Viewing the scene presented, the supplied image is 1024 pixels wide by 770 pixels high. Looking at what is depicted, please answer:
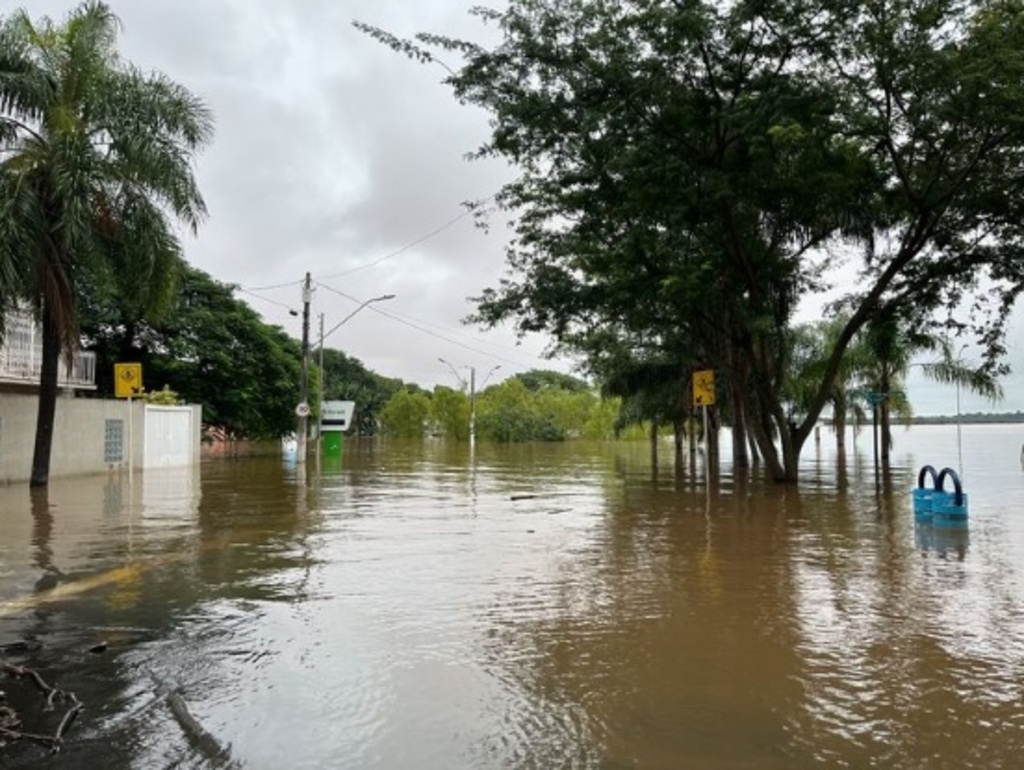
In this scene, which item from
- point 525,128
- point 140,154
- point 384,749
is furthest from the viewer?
point 525,128

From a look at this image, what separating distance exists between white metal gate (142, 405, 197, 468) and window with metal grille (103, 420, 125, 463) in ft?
3.35

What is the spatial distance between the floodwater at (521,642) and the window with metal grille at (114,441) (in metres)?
12.1

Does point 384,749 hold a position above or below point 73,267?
below

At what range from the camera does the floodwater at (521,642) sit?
167 inches

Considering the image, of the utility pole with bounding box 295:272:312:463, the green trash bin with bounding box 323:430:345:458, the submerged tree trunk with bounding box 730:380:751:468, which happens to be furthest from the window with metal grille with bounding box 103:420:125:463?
the submerged tree trunk with bounding box 730:380:751:468

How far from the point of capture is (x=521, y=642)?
613 centimetres

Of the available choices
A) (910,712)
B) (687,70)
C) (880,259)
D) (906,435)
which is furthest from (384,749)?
(906,435)

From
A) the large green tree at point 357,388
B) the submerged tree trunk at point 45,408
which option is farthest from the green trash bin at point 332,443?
the large green tree at point 357,388

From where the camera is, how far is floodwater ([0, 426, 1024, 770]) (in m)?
4.24

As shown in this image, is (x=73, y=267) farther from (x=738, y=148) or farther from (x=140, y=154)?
(x=738, y=148)

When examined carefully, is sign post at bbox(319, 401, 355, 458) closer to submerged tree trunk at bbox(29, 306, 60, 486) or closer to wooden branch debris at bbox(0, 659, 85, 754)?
submerged tree trunk at bbox(29, 306, 60, 486)

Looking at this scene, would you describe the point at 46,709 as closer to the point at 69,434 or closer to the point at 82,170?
the point at 82,170

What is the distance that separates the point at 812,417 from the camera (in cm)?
2042

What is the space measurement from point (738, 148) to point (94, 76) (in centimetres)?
1372
